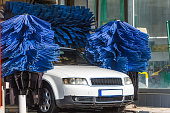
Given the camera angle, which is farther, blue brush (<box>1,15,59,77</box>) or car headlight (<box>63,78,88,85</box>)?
car headlight (<box>63,78,88,85</box>)

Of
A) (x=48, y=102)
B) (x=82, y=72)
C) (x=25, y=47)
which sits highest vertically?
(x=25, y=47)

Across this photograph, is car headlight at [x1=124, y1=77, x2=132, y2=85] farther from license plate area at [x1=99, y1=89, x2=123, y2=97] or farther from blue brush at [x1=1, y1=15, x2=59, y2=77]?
blue brush at [x1=1, y1=15, x2=59, y2=77]

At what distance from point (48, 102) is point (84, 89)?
2.79 ft

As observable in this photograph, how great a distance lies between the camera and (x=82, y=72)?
898 cm

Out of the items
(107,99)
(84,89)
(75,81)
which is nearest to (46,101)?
(75,81)

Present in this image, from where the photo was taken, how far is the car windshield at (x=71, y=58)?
33.2 feet

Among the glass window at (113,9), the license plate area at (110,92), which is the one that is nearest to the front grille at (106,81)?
the license plate area at (110,92)

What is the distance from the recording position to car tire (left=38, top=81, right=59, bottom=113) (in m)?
8.83

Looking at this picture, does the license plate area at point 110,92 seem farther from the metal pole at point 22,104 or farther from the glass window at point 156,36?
the glass window at point 156,36

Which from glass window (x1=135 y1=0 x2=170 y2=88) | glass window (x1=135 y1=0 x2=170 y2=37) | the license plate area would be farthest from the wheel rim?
glass window (x1=135 y1=0 x2=170 y2=37)

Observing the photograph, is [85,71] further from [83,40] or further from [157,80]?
[157,80]

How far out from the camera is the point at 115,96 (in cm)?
893

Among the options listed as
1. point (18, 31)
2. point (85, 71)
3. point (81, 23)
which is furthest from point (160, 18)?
point (18, 31)

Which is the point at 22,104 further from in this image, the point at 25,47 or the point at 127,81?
the point at 127,81
